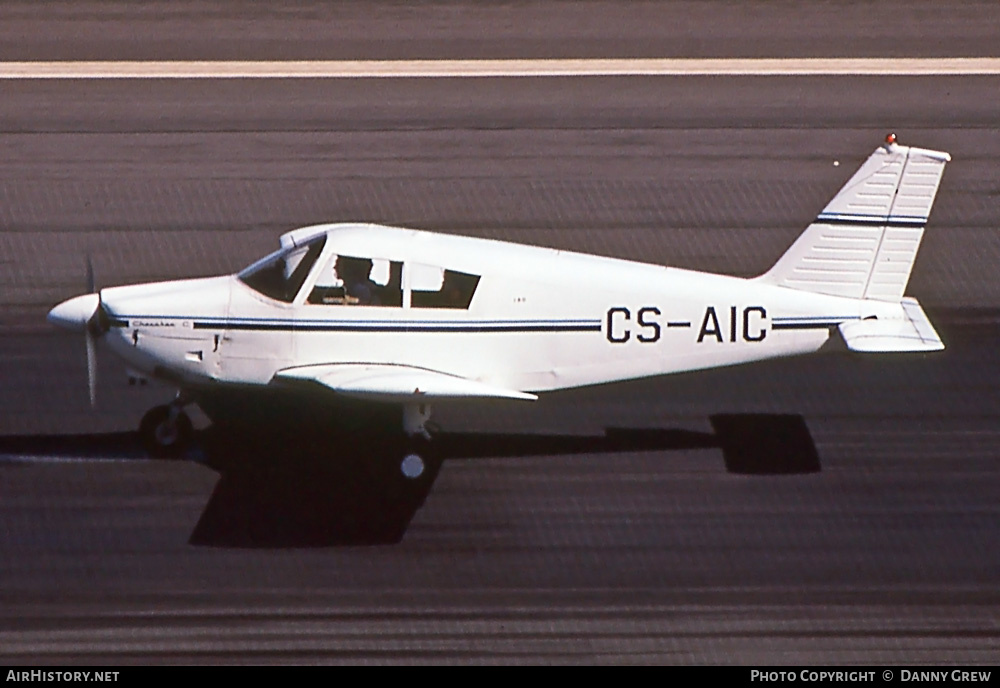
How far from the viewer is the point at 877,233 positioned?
574 inches

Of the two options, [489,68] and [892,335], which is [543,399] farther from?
[489,68]

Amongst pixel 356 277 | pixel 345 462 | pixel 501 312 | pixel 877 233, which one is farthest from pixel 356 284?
pixel 877 233

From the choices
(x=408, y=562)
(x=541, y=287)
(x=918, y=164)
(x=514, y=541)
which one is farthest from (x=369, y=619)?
(x=918, y=164)

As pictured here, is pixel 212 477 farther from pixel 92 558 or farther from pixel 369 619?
pixel 369 619

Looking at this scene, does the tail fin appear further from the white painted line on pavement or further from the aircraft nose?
the white painted line on pavement

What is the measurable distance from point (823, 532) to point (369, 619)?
4.31 metres

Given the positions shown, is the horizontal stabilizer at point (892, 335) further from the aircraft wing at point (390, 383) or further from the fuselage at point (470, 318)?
the aircraft wing at point (390, 383)

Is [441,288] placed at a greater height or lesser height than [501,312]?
greater

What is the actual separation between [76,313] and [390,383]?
3.18 metres

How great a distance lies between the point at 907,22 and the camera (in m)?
27.9

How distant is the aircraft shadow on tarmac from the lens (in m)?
13.8

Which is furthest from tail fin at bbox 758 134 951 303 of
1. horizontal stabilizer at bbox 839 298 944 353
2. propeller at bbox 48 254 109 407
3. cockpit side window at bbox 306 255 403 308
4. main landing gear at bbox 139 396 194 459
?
propeller at bbox 48 254 109 407

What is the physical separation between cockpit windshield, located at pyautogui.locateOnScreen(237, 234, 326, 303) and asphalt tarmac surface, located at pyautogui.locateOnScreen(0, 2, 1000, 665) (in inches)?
76.8

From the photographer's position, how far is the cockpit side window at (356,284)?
14.2 metres
